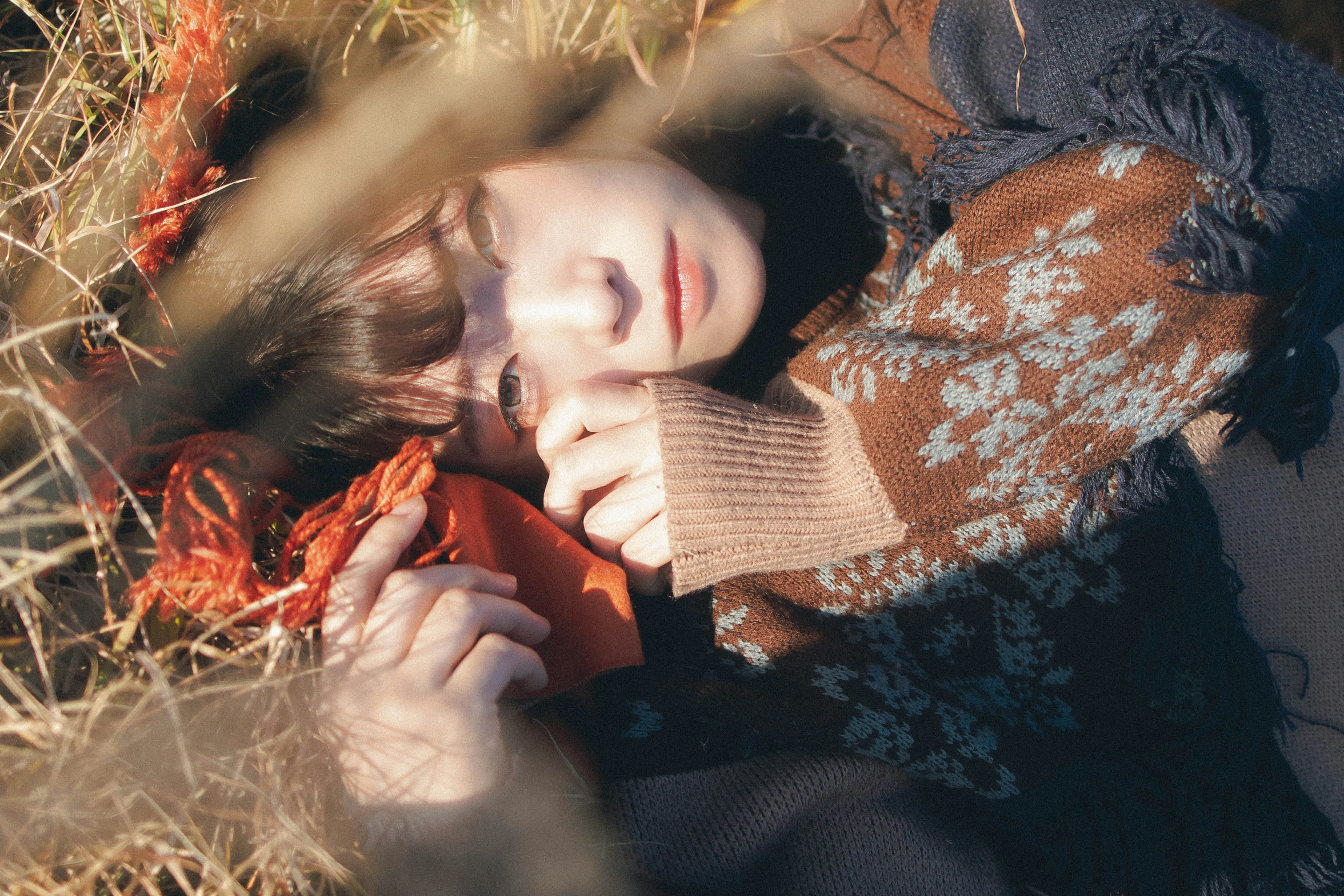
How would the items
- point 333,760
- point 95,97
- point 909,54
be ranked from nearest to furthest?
point 333,760, point 95,97, point 909,54

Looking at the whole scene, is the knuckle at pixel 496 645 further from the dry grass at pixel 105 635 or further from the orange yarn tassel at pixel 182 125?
the orange yarn tassel at pixel 182 125

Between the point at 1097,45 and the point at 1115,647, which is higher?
the point at 1097,45

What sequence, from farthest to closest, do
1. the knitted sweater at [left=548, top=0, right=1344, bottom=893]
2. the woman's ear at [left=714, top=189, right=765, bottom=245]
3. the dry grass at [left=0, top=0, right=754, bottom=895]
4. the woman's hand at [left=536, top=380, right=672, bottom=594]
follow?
the woman's ear at [left=714, top=189, right=765, bottom=245]
the woman's hand at [left=536, top=380, right=672, bottom=594]
the knitted sweater at [left=548, top=0, right=1344, bottom=893]
the dry grass at [left=0, top=0, right=754, bottom=895]

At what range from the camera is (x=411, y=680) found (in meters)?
0.96

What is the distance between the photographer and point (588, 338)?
1.14 meters

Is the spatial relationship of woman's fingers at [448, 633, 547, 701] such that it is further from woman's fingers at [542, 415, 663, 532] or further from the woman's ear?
the woman's ear

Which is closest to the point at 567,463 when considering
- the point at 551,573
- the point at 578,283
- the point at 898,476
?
the point at 551,573

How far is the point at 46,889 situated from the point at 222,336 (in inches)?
29.6

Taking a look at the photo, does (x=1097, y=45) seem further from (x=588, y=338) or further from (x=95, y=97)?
(x=95, y=97)

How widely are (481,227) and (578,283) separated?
21cm

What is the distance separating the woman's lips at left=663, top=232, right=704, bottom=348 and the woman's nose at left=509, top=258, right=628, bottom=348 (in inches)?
3.4

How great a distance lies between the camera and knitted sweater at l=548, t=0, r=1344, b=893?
1.08 metres

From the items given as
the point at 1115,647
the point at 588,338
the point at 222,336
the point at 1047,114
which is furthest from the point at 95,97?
the point at 1115,647

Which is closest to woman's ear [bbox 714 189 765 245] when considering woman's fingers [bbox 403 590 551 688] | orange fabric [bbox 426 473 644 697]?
orange fabric [bbox 426 473 644 697]
